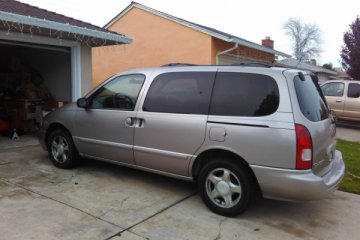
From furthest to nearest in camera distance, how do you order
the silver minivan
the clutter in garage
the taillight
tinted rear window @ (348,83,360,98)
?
1. tinted rear window @ (348,83,360,98)
2. the clutter in garage
3. the silver minivan
4. the taillight

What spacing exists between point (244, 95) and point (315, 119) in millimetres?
855

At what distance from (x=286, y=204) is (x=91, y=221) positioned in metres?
2.56

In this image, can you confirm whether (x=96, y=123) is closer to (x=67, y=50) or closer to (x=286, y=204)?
(x=286, y=204)

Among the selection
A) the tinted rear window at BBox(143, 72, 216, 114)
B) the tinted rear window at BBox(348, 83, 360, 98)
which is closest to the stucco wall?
the tinted rear window at BBox(143, 72, 216, 114)

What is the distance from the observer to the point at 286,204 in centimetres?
496

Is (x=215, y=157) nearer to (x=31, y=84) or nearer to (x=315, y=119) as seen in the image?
(x=315, y=119)

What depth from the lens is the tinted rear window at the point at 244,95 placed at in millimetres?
4188

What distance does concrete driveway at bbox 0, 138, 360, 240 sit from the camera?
398 centimetres

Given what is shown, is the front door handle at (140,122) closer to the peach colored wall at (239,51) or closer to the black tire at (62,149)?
the black tire at (62,149)

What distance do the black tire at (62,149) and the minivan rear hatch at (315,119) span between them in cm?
369

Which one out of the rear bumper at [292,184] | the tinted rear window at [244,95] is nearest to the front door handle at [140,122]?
the tinted rear window at [244,95]

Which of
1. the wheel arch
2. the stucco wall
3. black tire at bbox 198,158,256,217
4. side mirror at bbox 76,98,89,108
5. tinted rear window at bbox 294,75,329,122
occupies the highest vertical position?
the stucco wall

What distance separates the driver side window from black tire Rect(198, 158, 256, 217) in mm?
1563

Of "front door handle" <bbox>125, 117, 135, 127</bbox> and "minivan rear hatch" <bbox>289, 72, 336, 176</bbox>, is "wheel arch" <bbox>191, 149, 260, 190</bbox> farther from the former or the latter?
"front door handle" <bbox>125, 117, 135, 127</bbox>
